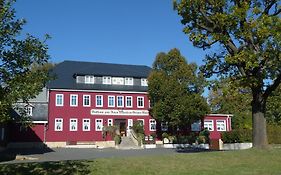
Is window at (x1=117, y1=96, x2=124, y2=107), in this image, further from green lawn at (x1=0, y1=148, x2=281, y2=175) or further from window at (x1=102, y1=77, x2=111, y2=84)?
green lawn at (x1=0, y1=148, x2=281, y2=175)

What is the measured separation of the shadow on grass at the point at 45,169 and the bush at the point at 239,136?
93.1 ft

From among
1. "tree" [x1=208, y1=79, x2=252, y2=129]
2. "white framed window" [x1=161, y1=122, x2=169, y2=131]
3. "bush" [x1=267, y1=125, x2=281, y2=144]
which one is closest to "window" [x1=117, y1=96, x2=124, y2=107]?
"white framed window" [x1=161, y1=122, x2=169, y2=131]

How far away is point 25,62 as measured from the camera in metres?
13.5

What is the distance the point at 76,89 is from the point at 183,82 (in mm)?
13148

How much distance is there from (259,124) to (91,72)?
106 feet

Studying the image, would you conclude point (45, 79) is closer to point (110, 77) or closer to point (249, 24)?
point (249, 24)

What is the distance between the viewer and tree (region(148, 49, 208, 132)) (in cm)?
4666

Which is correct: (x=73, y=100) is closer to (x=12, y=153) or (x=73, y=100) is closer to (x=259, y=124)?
(x=12, y=153)

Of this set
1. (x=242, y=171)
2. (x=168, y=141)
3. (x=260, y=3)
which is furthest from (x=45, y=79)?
(x=168, y=141)

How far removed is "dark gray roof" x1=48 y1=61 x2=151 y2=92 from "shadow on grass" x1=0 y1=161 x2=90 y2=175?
34.0 m

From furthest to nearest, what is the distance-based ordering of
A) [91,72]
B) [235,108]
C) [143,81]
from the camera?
[235,108] < [143,81] < [91,72]

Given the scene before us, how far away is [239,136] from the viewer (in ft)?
136

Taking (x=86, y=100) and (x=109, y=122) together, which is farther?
(x=109, y=122)

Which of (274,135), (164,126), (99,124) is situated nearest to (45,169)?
(274,135)
